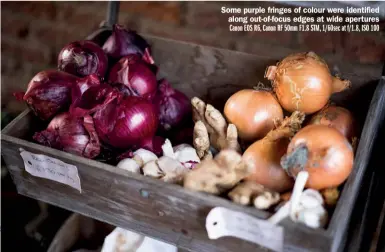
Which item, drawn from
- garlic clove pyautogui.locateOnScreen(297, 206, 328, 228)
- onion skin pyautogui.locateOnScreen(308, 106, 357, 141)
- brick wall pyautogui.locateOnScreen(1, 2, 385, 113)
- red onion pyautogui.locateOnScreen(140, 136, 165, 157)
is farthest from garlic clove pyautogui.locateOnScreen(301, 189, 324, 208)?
brick wall pyautogui.locateOnScreen(1, 2, 385, 113)

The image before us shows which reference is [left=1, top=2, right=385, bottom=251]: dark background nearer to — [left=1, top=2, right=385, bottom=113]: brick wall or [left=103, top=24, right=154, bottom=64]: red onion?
[left=1, top=2, right=385, bottom=113]: brick wall

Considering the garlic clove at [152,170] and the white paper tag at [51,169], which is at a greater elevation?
the garlic clove at [152,170]

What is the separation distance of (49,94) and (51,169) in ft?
0.45

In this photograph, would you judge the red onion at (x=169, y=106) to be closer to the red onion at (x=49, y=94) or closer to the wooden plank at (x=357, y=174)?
the red onion at (x=49, y=94)

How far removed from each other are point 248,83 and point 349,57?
47 centimetres

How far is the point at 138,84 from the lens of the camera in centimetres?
86

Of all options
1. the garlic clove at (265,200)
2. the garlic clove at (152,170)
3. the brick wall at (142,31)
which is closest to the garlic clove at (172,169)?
the garlic clove at (152,170)

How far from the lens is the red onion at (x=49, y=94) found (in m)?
0.80

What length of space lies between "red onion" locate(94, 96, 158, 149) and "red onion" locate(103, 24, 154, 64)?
0.54 ft

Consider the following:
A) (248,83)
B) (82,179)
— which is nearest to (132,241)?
(82,179)

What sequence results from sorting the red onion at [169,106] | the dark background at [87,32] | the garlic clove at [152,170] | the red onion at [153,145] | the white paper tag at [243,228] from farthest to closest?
the dark background at [87,32], the red onion at [169,106], the red onion at [153,145], the garlic clove at [152,170], the white paper tag at [243,228]

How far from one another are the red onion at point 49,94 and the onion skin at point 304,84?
0.34 meters

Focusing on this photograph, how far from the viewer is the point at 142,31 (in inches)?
59.6

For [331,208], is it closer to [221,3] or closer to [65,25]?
[221,3]
